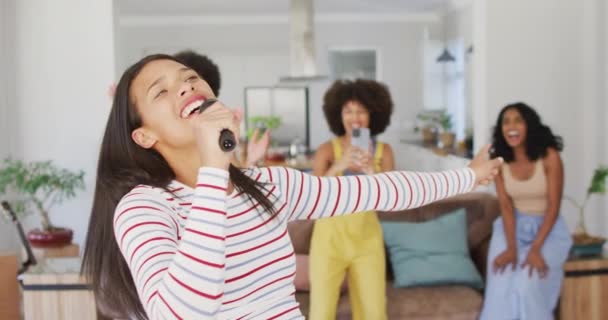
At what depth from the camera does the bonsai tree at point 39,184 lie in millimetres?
4047

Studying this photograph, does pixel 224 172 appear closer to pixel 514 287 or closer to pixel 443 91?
pixel 514 287

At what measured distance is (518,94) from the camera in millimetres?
4492

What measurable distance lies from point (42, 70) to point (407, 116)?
6.25m

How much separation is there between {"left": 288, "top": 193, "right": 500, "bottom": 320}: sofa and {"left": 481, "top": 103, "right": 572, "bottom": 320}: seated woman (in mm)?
137

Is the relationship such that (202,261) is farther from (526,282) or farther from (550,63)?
(550,63)

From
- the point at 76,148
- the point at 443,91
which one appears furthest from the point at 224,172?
the point at 443,91

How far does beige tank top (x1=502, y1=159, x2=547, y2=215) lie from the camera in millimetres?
3279

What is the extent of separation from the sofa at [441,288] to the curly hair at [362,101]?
57cm

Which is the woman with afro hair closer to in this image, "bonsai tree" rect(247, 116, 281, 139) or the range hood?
the range hood

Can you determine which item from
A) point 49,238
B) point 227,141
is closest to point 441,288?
point 49,238

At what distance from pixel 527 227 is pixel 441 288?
1.66ft

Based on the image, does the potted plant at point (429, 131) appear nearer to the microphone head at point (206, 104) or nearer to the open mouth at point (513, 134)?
the open mouth at point (513, 134)

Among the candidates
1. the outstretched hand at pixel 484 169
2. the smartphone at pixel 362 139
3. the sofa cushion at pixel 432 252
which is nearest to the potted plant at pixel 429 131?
the sofa cushion at pixel 432 252

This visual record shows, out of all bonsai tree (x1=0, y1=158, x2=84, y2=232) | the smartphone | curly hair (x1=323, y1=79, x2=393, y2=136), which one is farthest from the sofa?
bonsai tree (x1=0, y1=158, x2=84, y2=232)
